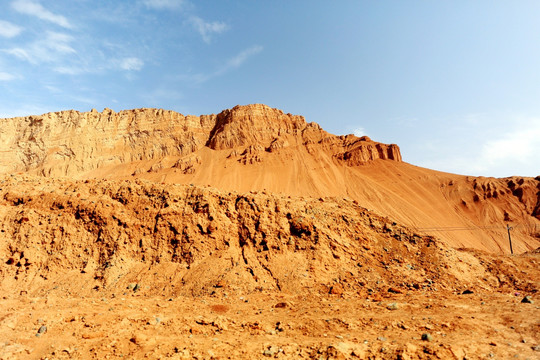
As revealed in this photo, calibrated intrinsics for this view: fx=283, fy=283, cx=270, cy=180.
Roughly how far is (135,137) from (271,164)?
2414cm

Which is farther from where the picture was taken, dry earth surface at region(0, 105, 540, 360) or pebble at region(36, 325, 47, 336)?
pebble at region(36, 325, 47, 336)

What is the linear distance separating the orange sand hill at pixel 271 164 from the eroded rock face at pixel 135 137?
0.16 meters

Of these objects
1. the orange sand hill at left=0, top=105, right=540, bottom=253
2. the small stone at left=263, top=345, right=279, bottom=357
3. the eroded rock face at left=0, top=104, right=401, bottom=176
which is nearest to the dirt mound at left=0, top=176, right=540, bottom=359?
the small stone at left=263, top=345, right=279, bottom=357

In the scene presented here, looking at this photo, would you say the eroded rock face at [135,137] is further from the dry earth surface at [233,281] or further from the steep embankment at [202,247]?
the dry earth surface at [233,281]

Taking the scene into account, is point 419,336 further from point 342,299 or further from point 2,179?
point 2,179

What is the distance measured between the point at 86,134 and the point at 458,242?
52066 millimetres

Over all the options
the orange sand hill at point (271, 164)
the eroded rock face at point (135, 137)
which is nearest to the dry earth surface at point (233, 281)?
the orange sand hill at point (271, 164)

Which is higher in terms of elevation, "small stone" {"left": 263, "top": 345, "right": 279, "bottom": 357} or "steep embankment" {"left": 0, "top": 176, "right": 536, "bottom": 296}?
"steep embankment" {"left": 0, "top": 176, "right": 536, "bottom": 296}

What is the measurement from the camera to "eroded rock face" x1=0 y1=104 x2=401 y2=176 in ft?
141

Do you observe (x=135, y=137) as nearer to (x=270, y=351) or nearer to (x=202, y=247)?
(x=202, y=247)

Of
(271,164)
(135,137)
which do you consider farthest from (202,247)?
(135,137)

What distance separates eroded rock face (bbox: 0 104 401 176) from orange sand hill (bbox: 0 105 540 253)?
16 cm

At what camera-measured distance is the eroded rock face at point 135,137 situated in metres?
43.1

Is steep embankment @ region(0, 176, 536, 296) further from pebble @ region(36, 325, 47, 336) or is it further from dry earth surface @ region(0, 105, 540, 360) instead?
pebble @ region(36, 325, 47, 336)
